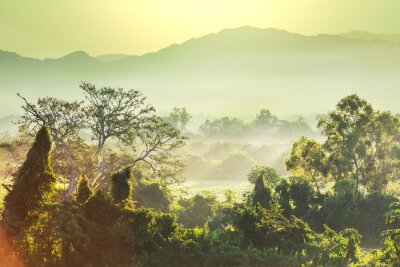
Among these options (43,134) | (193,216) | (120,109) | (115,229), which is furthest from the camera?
(193,216)

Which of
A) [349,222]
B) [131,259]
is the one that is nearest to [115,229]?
[131,259]

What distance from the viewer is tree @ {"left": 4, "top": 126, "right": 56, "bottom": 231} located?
2038cm

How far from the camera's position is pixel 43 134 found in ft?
67.8

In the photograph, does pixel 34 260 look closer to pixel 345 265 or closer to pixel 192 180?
pixel 345 265

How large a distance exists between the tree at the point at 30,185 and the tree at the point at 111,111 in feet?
65.0

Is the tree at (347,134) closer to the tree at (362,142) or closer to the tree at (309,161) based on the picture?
the tree at (362,142)

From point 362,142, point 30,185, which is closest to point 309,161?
point 362,142

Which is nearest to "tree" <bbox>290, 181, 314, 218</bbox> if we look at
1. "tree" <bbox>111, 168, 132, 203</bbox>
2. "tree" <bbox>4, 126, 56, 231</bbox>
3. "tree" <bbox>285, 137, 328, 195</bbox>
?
"tree" <bbox>285, 137, 328, 195</bbox>

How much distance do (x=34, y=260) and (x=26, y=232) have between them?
1.41 m

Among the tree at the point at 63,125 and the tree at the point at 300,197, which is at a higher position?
the tree at the point at 63,125

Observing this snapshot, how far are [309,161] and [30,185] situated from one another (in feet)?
112

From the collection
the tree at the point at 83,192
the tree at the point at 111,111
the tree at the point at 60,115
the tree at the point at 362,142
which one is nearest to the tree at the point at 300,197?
the tree at the point at 362,142

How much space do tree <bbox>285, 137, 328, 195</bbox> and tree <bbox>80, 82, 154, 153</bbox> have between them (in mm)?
17748

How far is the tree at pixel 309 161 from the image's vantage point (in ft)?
157
